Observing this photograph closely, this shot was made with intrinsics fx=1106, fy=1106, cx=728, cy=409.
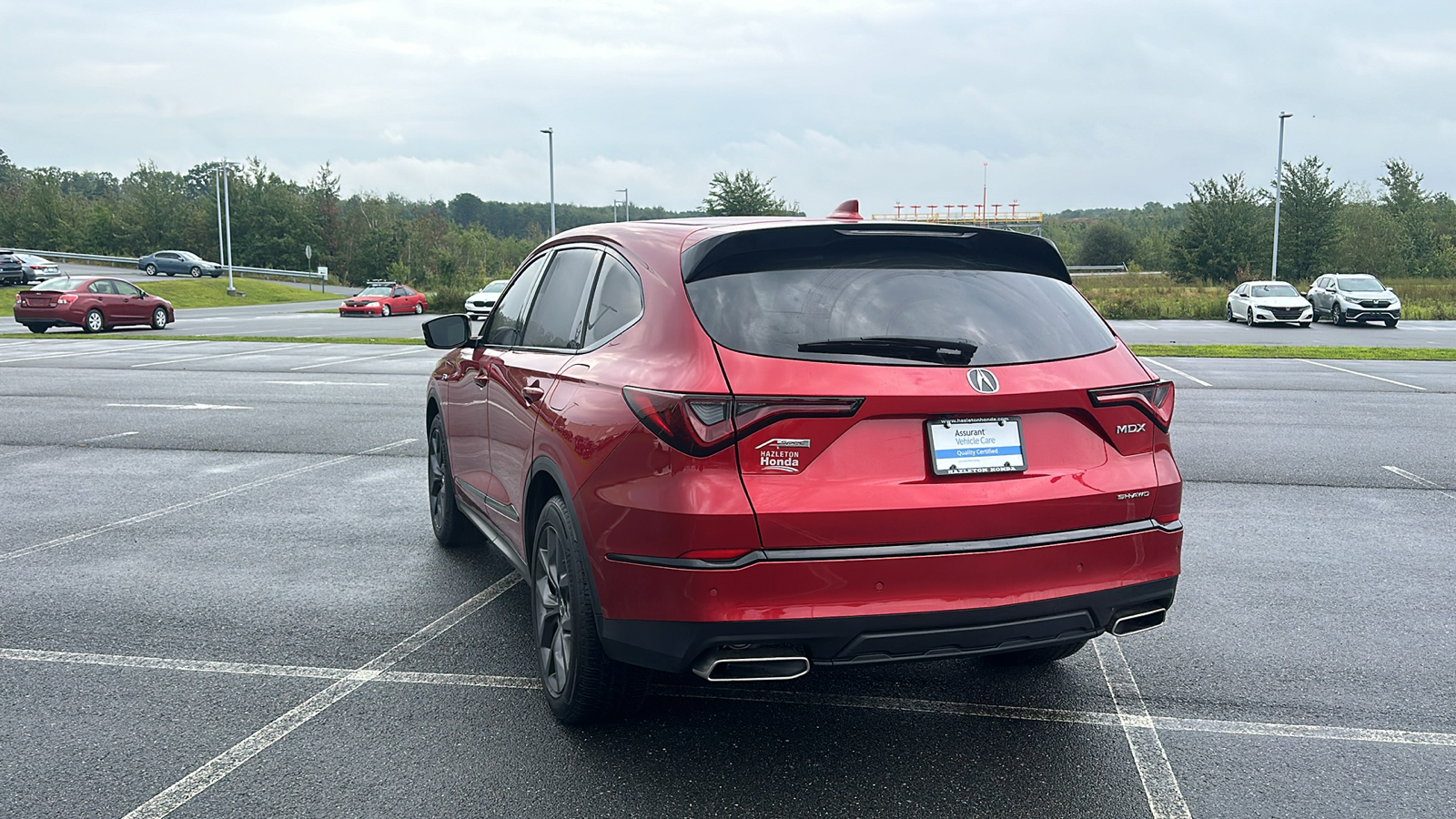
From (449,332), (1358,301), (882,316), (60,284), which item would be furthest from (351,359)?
(1358,301)

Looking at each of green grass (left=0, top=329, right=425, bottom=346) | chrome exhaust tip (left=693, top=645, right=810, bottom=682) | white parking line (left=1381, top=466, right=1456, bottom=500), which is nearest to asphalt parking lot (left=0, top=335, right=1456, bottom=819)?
white parking line (left=1381, top=466, right=1456, bottom=500)

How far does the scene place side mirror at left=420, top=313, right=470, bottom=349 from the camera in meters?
5.39

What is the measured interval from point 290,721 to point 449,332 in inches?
84.3

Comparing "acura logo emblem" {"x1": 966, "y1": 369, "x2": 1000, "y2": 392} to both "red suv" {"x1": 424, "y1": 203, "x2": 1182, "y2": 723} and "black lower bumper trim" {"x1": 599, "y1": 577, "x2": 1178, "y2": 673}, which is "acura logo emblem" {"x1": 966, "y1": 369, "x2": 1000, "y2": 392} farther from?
"black lower bumper trim" {"x1": 599, "y1": 577, "x2": 1178, "y2": 673}

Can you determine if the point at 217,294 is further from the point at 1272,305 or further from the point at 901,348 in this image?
the point at 901,348

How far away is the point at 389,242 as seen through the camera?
9388 cm

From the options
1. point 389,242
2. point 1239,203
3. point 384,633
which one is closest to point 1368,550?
point 384,633

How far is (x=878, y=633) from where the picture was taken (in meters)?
3.14

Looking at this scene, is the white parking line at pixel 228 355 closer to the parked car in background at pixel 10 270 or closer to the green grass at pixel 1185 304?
the green grass at pixel 1185 304

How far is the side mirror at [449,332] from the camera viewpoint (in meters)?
5.39

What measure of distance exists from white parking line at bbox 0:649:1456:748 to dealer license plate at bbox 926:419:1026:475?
44.4 inches

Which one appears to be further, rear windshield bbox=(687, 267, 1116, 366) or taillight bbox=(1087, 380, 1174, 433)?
taillight bbox=(1087, 380, 1174, 433)

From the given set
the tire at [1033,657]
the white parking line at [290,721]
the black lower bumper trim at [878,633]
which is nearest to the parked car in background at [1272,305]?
the tire at [1033,657]

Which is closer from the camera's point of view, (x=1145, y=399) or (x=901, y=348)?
(x=901, y=348)
